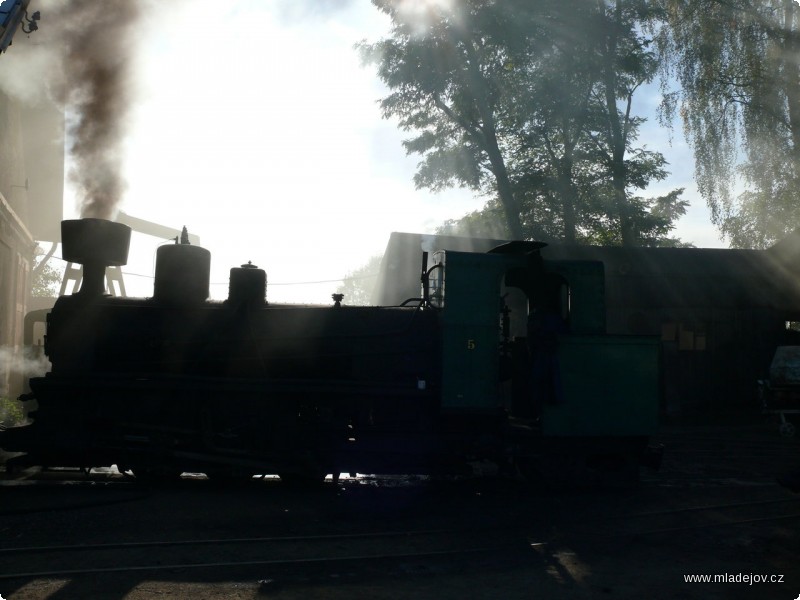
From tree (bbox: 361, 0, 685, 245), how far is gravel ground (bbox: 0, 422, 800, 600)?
1798 cm

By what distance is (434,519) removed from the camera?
7.05 meters

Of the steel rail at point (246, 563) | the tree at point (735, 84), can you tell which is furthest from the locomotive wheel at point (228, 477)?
the tree at point (735, 84)

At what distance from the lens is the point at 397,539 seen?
246 inches

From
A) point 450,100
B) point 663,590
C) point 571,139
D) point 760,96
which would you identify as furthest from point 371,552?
point 571,139

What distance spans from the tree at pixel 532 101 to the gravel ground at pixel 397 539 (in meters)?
18.0

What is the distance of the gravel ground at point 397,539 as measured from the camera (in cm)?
495

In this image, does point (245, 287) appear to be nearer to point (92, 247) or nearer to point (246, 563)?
point (92, 247)

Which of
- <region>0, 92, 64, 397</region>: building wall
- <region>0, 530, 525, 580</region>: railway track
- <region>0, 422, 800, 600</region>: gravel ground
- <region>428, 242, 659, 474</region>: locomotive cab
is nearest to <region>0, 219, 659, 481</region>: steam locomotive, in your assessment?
<region>428, 242, 659, 474</region>: locomotive cab

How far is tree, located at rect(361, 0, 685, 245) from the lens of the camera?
2403 cm

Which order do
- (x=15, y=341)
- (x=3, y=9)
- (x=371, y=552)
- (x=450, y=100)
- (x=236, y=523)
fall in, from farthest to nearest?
(x=450, y=100)
(x=15, y=341)
(x=3, y=9)
(x=236, y=523)
(x=371, y=552)

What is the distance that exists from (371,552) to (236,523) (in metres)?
1.51

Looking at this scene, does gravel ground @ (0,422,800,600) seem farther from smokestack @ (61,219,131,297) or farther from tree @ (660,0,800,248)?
tree @ (660,0,800,248)

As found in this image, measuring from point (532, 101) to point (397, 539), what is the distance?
2072 centimetres

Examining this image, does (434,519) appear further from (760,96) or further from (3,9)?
(760,96)
